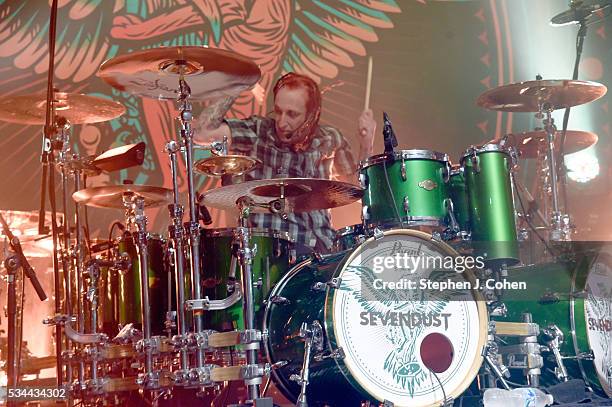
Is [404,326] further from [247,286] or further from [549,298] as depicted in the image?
[549,298]

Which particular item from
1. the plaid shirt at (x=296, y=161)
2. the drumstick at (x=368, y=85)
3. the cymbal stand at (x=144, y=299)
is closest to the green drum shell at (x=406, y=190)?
the cymbal stand at (x=144, y=299)

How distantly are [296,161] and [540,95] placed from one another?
149 centimetres

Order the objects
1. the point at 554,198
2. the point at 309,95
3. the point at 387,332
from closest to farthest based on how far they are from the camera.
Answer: the point at 387,332
the point at 554,198
the point at 309,95

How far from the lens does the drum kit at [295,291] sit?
3.12 m

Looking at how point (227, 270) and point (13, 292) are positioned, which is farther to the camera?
point (227, 270)

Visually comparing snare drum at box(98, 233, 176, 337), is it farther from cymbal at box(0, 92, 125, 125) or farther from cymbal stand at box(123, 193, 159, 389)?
cymbal at box(0, 92, 125, 125)

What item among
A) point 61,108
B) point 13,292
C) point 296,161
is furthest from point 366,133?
point 13,292

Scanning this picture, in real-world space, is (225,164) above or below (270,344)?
above

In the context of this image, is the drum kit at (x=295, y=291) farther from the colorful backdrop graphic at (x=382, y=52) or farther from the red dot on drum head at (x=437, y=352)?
the colorful backdrop graphic at (x=382, y=52)

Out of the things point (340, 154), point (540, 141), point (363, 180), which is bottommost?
point (363, 180)

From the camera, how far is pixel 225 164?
347cm

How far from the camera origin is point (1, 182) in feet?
16.3

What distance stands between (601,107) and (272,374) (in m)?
3.30

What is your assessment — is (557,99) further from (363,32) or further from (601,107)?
(363,32)
